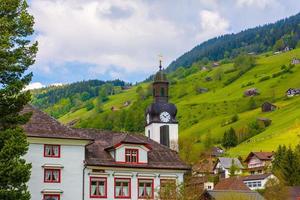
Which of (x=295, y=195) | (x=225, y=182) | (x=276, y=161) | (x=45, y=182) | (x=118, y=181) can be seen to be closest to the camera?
(x=45, y=182)

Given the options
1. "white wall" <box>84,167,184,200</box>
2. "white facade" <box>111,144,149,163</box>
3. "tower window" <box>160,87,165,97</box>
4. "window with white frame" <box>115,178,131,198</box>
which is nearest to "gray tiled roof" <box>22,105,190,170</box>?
"white facade" <box>111,144,149,163</box>

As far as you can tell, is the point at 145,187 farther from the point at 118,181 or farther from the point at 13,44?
the point at 13,44

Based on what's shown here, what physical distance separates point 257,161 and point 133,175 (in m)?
127

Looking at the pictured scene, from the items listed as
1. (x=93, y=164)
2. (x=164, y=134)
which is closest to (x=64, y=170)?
(x=93, y=164)

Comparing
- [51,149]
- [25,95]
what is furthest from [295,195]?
[25,95]

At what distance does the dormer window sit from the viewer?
66.4 metres

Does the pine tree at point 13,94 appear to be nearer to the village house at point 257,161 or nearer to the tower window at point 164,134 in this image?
the tower window at point 164,134

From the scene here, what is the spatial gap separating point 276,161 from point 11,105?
106 metres

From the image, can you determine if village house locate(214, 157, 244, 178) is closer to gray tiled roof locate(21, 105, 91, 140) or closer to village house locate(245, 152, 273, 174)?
village house locate(245, 152, 273, 174)

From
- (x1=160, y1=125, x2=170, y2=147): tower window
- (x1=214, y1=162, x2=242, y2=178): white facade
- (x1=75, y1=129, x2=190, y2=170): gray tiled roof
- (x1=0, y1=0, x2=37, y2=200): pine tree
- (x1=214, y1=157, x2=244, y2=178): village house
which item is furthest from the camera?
(x1=214, y1=157, x2=244, y2=178): village house

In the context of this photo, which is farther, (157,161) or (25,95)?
(157,161)

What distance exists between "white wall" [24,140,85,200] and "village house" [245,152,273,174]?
123 m

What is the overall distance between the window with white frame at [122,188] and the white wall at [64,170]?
4.30m

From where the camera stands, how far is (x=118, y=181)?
216 ft
